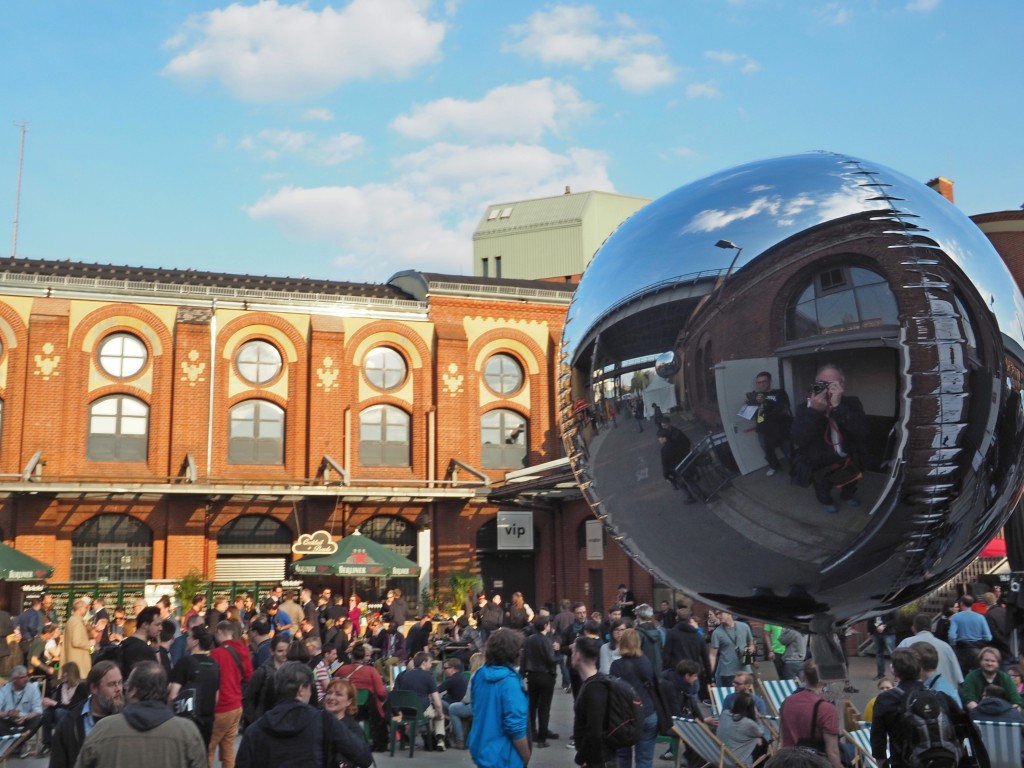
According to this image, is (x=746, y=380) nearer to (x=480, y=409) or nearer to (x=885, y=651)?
(x=885, y=651)

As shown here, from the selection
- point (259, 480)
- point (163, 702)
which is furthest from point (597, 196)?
point (163, 702)

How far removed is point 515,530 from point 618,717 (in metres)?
25.5

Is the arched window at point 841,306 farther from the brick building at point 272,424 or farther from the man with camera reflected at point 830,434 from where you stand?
the brick building at point 272,424

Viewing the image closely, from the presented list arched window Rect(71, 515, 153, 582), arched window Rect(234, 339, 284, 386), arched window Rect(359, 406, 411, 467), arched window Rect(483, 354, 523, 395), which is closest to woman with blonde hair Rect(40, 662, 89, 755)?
arched window Rect(71, 515, 153, 582)

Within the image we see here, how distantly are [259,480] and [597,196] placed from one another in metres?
27.1

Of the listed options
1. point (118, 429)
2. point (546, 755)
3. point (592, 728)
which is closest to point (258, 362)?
point (118, 429)

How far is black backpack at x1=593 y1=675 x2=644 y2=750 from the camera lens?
275 inches

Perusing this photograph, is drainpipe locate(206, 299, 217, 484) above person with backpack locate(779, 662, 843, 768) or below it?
above

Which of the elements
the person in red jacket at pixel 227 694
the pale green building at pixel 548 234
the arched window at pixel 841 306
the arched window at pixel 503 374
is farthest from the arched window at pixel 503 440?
the arched window at pixel 841 306

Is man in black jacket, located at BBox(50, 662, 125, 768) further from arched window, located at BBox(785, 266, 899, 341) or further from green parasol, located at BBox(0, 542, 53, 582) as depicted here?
green parasol, located at BBox(0, 542, 53, 582)

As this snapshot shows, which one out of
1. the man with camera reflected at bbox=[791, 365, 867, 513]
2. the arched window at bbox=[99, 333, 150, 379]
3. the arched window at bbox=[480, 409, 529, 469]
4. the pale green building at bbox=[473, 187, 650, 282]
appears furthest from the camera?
the pale green building at bbox=[473, 187, 650, 282]

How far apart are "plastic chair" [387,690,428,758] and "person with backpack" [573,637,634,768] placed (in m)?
5.83

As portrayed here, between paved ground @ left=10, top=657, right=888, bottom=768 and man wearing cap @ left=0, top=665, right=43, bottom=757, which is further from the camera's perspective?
paved ground @ left=10, top=657, right=888, bottom=768

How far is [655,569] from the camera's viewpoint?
10.8 feet
